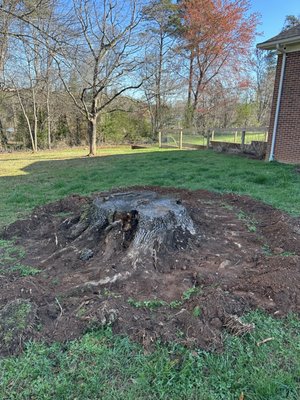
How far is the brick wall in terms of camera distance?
298 inches

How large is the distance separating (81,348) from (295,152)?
7589mm

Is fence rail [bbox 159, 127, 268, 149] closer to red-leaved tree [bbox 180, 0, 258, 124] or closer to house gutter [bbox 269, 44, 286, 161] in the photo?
house gutter [bbox 269, 44, 286, 161]

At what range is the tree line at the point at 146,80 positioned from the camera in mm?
13367

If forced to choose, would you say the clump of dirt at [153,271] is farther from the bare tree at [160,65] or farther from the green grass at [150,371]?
the bare tree at [160,65]

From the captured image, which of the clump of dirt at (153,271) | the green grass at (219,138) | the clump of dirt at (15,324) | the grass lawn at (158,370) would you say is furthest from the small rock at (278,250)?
the green grass at (219,138)

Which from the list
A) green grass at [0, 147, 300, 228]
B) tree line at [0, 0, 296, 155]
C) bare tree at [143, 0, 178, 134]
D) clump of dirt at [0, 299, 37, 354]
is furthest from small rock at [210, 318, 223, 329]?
bare tree at [143, 0, 178, 134]

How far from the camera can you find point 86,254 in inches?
109

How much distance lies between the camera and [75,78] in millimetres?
16344

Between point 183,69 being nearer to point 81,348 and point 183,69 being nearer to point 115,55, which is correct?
point 115,55

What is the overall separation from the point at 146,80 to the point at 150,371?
1726 cm

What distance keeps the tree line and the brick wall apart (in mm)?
7315

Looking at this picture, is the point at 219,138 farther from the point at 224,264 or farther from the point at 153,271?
the point at 153,271

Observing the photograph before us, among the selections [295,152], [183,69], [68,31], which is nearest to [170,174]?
[295,152]

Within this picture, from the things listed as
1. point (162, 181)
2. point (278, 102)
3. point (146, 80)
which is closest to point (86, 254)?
point (162, 181)
